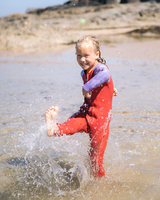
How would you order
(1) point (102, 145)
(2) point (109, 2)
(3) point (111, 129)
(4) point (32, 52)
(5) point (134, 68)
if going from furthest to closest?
(2) point (109, 2) < (4) point (32, 52) < (5) point (134, 68) < (3) point (111, 129) < (1) point (102, 145)

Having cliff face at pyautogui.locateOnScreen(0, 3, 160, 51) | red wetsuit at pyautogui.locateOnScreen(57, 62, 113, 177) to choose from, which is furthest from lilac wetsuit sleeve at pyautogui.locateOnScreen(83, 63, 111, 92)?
cliff face at pyautogui.locateOnScreen(0, 3, 160, 51)

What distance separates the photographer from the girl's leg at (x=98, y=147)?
2.42 metres

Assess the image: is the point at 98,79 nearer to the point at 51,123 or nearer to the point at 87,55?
the point at 87,55

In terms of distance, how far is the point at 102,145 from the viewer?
2.46 metres

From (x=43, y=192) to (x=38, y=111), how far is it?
223 cm

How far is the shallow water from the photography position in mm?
2455

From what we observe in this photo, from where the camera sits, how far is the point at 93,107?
2.42m

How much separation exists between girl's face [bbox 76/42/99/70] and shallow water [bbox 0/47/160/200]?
759 mm

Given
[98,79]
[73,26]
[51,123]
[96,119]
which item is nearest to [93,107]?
[96,119]

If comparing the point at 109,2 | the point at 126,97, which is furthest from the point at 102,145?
the point at 109,2

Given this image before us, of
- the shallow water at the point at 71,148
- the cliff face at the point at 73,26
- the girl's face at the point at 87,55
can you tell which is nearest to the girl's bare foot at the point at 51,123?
the shallow water at the point at 71,148

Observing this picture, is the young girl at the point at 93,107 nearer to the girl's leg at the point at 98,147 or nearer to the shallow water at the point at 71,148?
the girl's leg at the point at 98,147

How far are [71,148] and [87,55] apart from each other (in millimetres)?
1307

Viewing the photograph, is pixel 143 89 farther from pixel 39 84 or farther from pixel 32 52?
pixel 32 52
